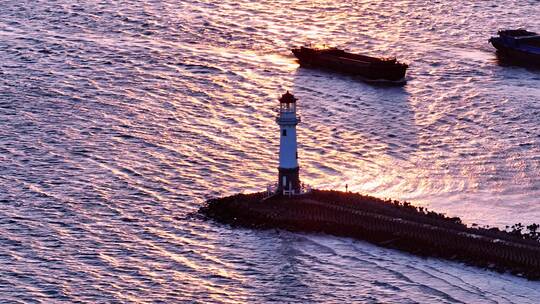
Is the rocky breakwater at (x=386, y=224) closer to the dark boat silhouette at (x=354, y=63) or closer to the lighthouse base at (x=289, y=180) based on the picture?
the lighthouse base at (x=289, y=180)

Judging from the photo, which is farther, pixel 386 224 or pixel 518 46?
pixel 518 46

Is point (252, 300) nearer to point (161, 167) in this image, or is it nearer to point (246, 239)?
point (246, 239)

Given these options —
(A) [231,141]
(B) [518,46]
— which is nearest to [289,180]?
Result: (A) [231,141]

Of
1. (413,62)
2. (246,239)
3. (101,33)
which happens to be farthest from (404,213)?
(101,33)

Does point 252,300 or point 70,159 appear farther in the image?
point 70,159

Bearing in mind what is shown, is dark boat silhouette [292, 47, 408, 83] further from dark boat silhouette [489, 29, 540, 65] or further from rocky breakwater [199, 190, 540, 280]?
rocky breakwater [199, 190, 540, 280]

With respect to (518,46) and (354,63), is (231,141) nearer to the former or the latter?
(354,63)

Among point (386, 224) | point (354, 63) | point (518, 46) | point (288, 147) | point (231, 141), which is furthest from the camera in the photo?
point (518, 46)
